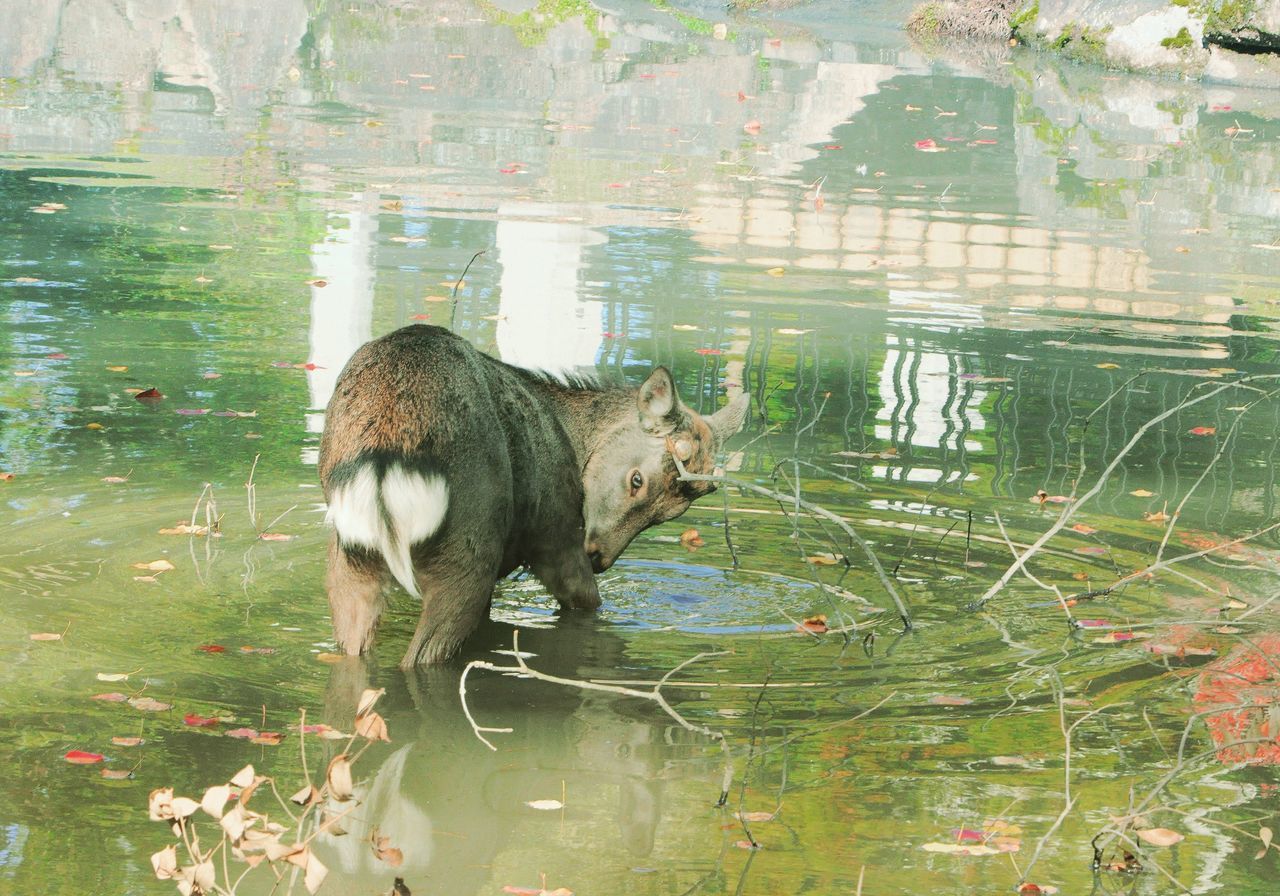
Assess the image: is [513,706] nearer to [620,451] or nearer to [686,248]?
[620,451]

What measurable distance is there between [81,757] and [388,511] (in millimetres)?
1266

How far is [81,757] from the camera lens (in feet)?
17.9

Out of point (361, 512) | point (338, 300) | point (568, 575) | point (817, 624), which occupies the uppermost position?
point (338, 300)

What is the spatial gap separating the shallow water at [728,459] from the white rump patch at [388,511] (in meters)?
0.67

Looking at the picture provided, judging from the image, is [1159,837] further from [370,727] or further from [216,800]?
[216,800]

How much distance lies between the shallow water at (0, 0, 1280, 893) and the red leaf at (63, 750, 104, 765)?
0.15 ft

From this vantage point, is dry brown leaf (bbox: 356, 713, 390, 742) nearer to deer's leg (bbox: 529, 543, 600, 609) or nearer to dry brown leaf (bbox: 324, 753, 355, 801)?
dry brown leaf (bbox: 324, 753, 355, 801)

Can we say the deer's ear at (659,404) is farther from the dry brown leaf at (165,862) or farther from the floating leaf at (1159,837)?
the dry brown leaf at (165,862)

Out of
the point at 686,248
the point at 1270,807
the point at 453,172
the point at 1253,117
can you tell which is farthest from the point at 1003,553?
the point at 1253,117

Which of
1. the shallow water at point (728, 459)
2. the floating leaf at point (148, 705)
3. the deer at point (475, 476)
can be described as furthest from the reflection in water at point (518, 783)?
the floating leaf at point (148, 705)

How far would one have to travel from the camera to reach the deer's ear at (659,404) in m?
7.20

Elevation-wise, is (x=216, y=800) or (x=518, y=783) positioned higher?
(x=216, y=800)

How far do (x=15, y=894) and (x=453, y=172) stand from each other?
514 inches

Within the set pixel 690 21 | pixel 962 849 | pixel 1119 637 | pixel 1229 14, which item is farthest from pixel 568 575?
pixel 690 21
